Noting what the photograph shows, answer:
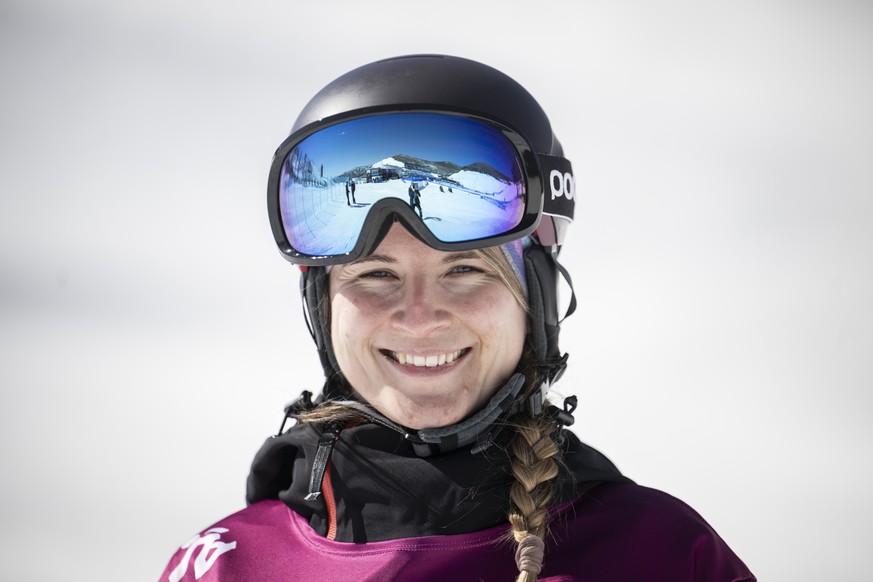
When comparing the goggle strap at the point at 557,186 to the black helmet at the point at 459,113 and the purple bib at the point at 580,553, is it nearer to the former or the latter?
the black helmet at the point at 459,113

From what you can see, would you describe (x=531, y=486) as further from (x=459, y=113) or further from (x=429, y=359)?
(x=459, y=113)

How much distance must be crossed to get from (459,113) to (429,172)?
0.53 feet

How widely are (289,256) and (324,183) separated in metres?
0.21

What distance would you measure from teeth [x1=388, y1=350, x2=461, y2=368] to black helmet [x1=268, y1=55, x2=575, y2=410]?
0.26 meters

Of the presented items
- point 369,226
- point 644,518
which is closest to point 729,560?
point 644,518

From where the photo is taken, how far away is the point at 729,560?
1970 millimetres

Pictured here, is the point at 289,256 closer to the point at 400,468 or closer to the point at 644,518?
the point at 400,468

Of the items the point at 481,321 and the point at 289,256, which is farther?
the point at 289,256

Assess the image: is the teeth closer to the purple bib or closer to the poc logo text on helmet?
the purple bib

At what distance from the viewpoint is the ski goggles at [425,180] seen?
204cm

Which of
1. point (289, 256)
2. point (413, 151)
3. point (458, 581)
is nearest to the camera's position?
point (458, 581)

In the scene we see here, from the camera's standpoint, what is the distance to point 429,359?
6.75 ft

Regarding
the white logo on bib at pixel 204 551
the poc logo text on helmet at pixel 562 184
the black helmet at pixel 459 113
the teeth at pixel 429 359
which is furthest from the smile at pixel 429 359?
the white logo on bib at pixel 204 551

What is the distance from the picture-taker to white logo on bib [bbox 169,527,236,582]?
7.30 feet
